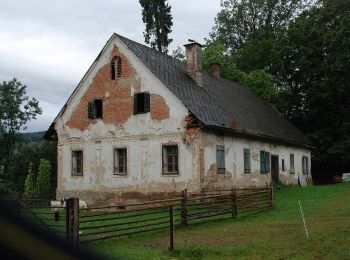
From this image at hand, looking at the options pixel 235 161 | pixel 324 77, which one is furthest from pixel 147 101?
pixel 324 77

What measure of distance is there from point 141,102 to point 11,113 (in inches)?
1078

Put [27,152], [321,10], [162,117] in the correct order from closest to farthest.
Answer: [162,117]
[321,10]
[27,152]

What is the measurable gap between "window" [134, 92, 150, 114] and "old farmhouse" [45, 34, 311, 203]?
0.15 feet

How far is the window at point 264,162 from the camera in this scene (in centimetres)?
2552

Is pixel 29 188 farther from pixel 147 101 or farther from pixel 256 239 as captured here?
pixel 256 239

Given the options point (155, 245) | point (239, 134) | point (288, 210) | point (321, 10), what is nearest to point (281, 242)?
point (155, 245)

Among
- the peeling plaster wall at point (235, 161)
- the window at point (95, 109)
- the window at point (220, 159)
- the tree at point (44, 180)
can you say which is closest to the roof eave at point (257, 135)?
the peeling plaster wall at point (235, 161)

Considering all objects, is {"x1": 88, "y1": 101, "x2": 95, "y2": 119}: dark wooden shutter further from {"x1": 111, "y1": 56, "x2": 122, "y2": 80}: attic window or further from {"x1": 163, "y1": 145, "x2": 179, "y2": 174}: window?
{"x1": 163, "y1": 145, "x2": 179, "y2": 174}: window

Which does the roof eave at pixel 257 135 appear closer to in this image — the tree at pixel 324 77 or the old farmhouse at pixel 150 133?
the old farmhouse at pixel 150 133

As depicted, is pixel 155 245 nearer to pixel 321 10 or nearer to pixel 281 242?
pixel 281 242

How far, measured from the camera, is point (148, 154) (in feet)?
71.5

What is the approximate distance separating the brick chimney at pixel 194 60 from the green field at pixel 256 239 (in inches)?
371

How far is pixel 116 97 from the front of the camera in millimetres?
22812

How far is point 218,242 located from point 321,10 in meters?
30.0
